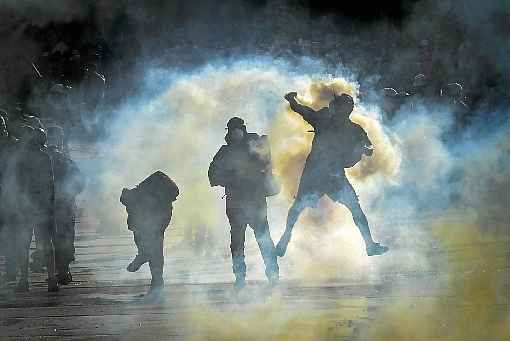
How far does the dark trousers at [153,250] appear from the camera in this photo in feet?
34.6

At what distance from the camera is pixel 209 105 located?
14.5 metres

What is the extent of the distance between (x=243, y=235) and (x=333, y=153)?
139cm

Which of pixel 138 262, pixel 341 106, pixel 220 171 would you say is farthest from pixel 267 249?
pixel 341 106

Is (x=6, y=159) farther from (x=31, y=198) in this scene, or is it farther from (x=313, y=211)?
(x=313, y=211)

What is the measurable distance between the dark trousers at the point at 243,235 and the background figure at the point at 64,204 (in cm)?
225

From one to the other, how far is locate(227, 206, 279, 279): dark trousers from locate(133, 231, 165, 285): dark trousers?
0.75m

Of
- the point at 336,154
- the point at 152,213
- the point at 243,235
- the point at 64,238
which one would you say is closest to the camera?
the point at 243,235

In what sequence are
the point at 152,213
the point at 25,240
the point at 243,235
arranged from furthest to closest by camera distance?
1. the point at 25,240
2. the point at 152,213
3. the point at 243,235

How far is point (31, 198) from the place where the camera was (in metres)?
11.1

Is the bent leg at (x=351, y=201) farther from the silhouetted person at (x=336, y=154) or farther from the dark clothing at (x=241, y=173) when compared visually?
the dark clothing at (x=241, y=173)

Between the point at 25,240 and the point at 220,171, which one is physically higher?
→ the point at 220,171

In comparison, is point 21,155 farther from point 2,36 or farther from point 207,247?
point 2,36

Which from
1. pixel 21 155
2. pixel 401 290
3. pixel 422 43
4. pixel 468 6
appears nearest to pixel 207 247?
pixel 21 155

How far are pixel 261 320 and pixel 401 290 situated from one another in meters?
1.69
